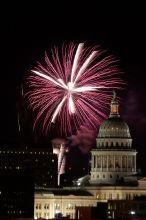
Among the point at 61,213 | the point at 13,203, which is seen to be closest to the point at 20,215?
the point at 13,203

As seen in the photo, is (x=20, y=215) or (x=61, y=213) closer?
(x=20, y=215)

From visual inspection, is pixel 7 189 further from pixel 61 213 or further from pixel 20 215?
pixel 61 213

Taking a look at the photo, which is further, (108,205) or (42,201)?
(42,201)

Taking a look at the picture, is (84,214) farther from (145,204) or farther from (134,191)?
(134,191)

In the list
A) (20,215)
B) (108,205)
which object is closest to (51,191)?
(108,205)

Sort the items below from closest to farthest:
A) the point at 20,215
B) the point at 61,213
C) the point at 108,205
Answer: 1. the point at 20,215
2. the point at 108,205
3. the point at 61,213

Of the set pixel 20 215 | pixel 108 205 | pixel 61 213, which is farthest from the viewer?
pixel 61 213

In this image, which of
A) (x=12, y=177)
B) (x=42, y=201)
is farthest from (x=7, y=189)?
(x=42, y=201)

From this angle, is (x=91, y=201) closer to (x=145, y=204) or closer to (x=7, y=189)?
(x=145, y=204)
